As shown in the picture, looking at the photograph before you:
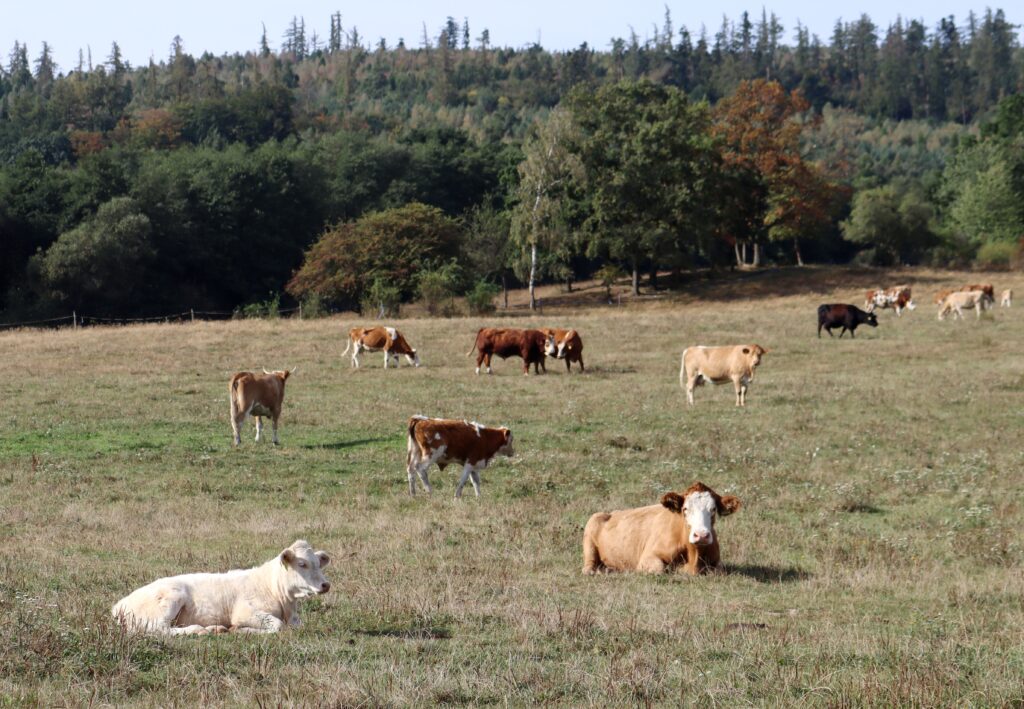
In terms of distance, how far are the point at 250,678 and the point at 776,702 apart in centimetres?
311

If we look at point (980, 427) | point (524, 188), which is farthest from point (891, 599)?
point (524, 188)

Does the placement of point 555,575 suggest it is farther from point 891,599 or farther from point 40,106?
point 40,106

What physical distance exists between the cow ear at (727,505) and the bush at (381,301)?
46.2 meters

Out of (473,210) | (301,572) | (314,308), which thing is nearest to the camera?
(301,572)

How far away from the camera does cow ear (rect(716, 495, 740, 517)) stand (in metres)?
12.1

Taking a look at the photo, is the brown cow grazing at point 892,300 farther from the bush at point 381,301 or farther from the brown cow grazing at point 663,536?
the brown cow grazing at point 663,536

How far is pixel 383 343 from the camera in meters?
36.6

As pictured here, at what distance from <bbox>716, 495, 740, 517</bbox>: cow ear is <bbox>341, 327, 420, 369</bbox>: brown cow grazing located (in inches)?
962

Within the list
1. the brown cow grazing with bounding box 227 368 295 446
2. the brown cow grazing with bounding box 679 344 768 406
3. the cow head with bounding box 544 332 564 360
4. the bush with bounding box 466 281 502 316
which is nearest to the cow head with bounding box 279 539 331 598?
the brown cow grazing with bounding box 227 368 295 446

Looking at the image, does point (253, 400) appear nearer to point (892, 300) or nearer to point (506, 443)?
point (506, 443)

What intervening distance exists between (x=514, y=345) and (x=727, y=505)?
2340 cm

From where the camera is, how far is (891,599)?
10680mm

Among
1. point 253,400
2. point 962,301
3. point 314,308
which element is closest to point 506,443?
point 253,400

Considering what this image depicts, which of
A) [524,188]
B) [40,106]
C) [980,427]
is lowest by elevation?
[980,427]
